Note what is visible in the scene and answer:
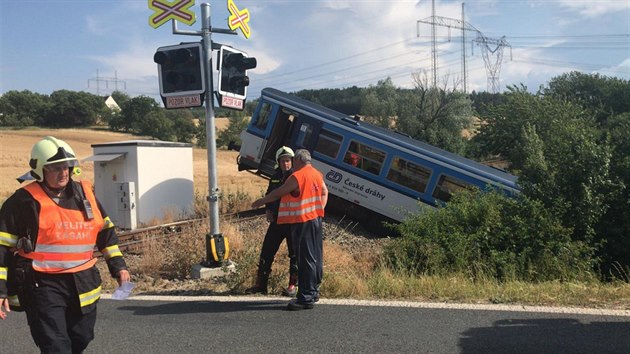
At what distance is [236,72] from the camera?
7332 mm

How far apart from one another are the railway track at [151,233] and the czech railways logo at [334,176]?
2.14 m

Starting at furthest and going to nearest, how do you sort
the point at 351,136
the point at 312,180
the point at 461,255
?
the point at 351,136 < the point at 461,255 < the point at 312,180

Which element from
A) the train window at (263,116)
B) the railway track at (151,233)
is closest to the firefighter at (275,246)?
the railway track at (151,233)

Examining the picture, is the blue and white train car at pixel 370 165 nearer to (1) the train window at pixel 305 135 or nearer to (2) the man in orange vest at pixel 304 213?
(1) the train window at pixel 305 135

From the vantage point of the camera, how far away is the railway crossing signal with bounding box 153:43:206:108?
6.95 m

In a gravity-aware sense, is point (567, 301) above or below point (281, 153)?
below

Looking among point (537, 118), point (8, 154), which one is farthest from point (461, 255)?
point (8, 154)

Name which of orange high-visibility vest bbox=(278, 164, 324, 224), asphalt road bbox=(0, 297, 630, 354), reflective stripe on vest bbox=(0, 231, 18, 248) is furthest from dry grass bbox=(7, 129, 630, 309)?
reflective stripe on vest bbox=(0, 231, 18, 248)

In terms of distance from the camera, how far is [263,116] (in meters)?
15.4

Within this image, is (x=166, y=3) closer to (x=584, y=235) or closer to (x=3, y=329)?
(x=3, y=329)

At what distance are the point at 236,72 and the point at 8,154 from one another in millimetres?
45569

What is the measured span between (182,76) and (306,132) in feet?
26.2

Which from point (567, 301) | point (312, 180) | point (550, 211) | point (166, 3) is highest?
point (166, 3)

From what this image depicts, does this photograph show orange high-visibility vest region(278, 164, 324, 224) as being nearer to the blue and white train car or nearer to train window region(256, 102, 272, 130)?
the blue and white train car
